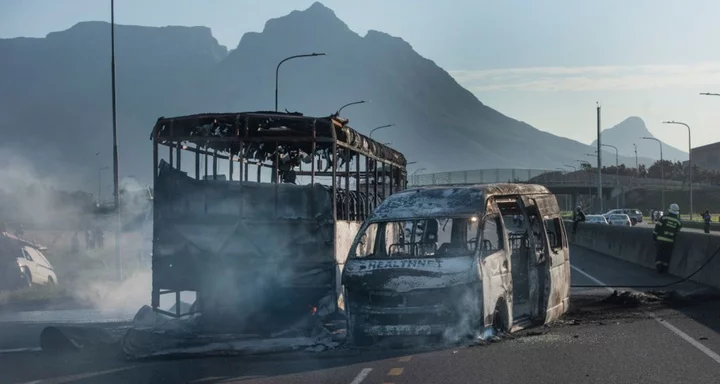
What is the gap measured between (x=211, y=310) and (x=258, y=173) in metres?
5.24

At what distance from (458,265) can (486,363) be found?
1392mm

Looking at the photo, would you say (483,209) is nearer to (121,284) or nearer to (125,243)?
(121,284)

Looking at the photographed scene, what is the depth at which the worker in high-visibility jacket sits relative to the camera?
73.5 ft

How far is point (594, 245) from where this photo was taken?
121 feet

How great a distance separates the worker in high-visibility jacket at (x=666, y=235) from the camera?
2239 centimetres

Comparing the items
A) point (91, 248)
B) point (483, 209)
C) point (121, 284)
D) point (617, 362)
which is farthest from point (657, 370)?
point (91, 248)

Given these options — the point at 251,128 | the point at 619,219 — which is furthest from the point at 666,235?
the point at 619,219

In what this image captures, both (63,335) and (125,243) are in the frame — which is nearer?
(63,335)

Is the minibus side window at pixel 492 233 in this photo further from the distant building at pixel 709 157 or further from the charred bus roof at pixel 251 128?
the distant building at pixel 709 157

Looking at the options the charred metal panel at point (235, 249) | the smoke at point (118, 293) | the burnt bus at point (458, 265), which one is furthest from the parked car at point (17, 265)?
the burnt bus at point (458, 265)

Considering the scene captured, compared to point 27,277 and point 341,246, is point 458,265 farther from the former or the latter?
point 27,277

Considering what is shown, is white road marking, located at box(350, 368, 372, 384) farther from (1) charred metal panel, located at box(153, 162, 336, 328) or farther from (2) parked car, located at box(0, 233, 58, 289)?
(2) parked car, located at box(0, 233, 58, 289)

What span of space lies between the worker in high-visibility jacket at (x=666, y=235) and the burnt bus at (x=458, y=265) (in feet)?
26.4

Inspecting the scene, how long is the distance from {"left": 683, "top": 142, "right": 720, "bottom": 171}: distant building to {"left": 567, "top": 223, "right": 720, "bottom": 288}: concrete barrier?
4291 inches
